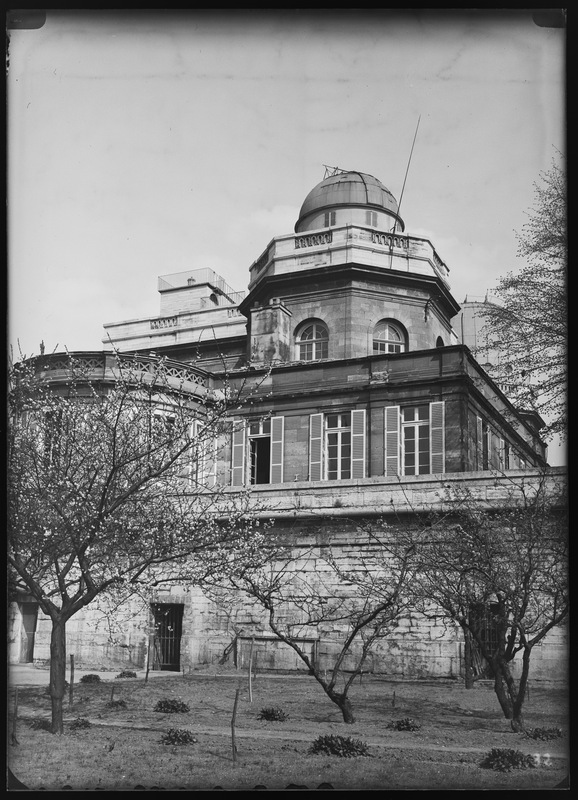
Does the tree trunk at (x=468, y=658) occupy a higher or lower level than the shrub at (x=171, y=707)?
higher

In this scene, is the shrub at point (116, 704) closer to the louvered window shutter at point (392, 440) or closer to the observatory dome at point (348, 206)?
the louvered window shutter at point (392, 440)

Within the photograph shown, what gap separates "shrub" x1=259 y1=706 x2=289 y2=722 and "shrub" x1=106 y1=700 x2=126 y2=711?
199 cm

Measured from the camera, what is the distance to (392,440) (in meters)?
20.2

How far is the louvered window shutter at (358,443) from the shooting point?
67.1 ft

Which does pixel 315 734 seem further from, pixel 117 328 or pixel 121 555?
pixel 117 328

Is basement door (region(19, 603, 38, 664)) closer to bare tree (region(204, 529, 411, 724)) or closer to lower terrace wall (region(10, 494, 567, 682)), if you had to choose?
lower terrace wall (region(10, 494, 567, 682))

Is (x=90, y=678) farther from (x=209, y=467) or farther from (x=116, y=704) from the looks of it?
(x=209, y=467)

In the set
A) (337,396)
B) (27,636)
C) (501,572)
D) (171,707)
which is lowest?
(171,707)

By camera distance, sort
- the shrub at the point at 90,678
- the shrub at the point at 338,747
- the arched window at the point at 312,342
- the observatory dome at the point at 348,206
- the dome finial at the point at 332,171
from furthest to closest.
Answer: the arched window at the point at 312,342, the observatory dome at the point at 348,206, the dome finial at the point at 332,171, the shrub at the point at 90,678, the shrub at the point at 338,747

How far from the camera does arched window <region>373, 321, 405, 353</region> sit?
80.8 ft

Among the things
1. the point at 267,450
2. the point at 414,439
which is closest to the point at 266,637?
the point at 414,439

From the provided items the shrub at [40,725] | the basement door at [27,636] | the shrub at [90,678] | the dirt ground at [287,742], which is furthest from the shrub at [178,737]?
the shrub at [90,678]

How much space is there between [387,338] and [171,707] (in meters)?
14.7

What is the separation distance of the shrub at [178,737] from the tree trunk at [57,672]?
1389 mm
